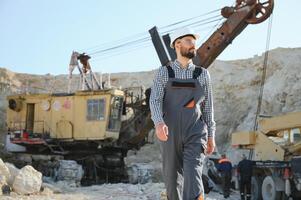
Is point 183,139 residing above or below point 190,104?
below

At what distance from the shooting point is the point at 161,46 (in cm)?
1678

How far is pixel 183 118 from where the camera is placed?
3.44 metres

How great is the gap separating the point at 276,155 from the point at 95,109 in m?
7.14

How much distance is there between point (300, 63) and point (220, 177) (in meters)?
13.4

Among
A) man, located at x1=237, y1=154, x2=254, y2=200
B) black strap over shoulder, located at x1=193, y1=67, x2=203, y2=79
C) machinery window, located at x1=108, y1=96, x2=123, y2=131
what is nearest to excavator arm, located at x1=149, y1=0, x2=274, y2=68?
machinery window, located at x1=108, y1=96, x2=123, y2=131

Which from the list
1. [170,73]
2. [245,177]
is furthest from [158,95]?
[245,177]

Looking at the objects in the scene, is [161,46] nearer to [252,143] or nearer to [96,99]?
[96,99]

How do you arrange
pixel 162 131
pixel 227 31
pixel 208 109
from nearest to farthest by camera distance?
pixel 162 131, pixel 208 109, pixel 227 31

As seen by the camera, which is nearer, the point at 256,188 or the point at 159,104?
the point at 159,104

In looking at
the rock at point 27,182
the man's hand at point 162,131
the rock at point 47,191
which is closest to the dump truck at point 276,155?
the rock at point 47,191

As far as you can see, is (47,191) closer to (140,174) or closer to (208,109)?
(140,174)

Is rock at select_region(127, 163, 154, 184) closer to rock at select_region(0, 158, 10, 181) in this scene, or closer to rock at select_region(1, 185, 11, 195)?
rock at select_region(0, 158, 10, 181)

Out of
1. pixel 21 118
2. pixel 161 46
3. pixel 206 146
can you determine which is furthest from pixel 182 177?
pixel 21 118

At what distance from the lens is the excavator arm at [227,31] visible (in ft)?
54.9
